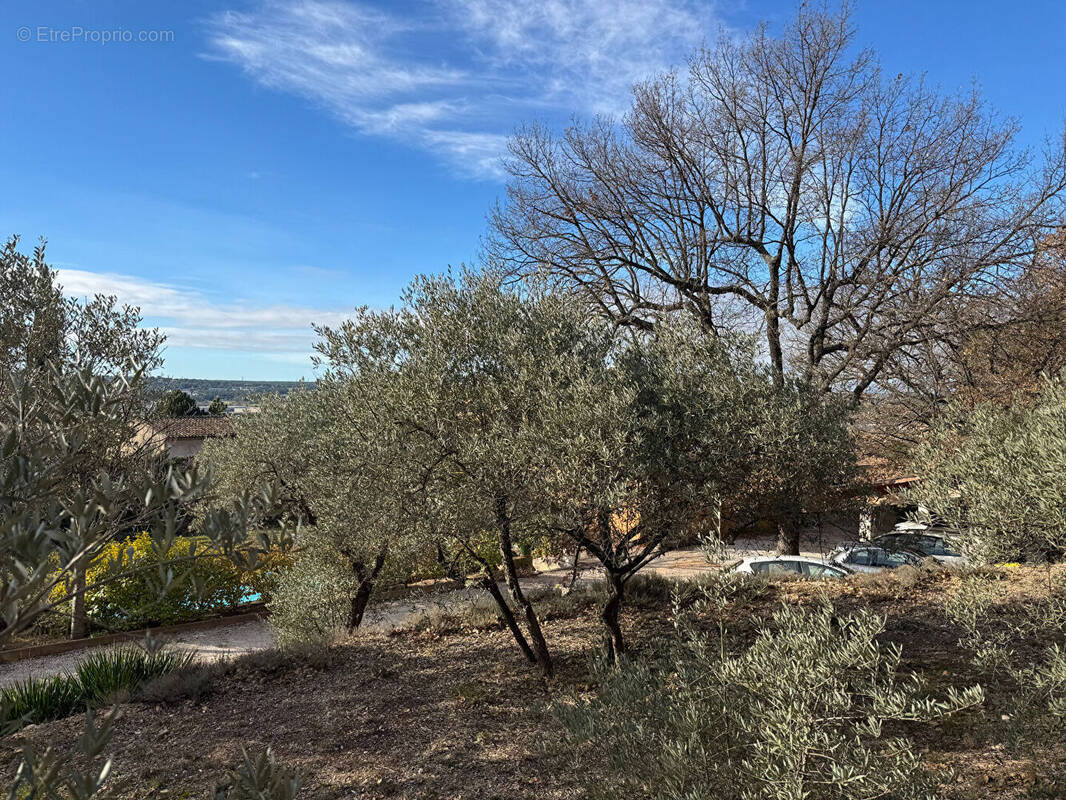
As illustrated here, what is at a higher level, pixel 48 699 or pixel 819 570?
pixel 48 699

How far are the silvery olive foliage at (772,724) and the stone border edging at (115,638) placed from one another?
1003 centimetres

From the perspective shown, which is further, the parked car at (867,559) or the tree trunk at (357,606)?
the parked car at (867,559)

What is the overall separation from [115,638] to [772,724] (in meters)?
15.0

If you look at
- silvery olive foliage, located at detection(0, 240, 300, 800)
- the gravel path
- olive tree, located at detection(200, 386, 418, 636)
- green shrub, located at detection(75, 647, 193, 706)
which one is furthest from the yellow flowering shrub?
silvery olive foliage, located at detection(0, 240, 300, 800)

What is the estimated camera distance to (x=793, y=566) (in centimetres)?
1451

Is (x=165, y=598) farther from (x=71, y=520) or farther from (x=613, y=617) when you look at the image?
(x=71, y=520)

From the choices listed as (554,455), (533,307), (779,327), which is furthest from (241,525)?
(779,327)

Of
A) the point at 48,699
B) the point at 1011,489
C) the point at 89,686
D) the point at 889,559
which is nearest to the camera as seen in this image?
the point at 1011,489

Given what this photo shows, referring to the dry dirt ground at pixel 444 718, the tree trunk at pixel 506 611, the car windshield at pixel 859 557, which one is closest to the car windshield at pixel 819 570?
the car windshield at pixel 859 557

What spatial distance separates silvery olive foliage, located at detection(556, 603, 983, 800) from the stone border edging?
32.9 ft

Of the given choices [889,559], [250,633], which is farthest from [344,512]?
[889,559]

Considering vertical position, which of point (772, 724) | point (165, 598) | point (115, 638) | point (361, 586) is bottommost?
point (115, 638)

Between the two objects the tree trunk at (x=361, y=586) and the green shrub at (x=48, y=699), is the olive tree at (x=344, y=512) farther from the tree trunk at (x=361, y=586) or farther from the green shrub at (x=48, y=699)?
the green shrub at (x=48, y=699)

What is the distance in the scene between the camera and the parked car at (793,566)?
1377 cm
